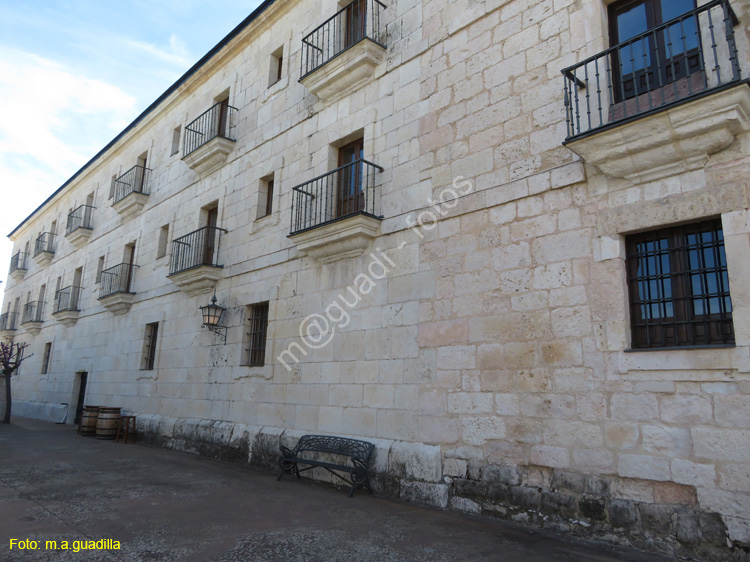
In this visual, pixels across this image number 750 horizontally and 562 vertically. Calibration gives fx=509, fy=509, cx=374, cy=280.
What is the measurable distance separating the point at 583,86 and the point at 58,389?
60.1ft

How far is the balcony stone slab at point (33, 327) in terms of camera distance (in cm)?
1983

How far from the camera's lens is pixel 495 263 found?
5.80 meters

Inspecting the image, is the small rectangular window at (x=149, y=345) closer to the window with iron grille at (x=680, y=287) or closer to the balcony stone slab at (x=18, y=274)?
the window with iron grille at (x=680, y=287)

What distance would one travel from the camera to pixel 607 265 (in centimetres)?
490

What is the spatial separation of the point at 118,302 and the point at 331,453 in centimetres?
910

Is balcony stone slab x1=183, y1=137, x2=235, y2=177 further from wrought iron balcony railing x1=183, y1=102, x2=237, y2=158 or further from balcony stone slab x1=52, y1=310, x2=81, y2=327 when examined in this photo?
balcony stone slab x1=52, y1=310, x2=81, y2=327

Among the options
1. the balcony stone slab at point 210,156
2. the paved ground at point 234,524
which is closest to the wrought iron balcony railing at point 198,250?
the balcony stone slab at point 210,156

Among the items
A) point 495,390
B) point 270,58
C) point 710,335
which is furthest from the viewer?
point 270,58

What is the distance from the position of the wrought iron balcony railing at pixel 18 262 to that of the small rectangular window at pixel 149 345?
15599 millimetres

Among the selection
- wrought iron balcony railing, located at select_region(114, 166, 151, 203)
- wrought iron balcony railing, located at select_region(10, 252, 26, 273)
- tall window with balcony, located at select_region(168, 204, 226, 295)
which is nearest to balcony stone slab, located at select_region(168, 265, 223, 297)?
tall window with balcony, located at select_region(168, 204, 226, 295)

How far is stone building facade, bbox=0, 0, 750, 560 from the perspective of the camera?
4.33 metres

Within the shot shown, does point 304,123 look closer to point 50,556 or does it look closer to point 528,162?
point 528,162

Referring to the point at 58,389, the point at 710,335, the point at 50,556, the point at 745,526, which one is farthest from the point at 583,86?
the point at 58,389

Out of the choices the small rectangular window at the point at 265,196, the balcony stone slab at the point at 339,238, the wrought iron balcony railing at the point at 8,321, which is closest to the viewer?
the balcony stone slab at the point at 339,238
